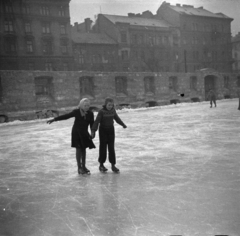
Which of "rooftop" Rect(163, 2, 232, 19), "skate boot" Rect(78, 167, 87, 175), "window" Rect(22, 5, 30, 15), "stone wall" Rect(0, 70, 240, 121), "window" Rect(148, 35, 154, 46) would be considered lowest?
"skate boot" Rect(78, 167, 87, 175)

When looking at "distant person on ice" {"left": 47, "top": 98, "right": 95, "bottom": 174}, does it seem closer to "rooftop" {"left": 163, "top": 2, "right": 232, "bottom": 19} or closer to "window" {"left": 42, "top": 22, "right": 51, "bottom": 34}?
"window" {"left": 42, "top": 22, "right": 51, "bottom": 34}

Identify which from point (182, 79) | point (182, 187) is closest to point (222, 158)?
point (182, 187)

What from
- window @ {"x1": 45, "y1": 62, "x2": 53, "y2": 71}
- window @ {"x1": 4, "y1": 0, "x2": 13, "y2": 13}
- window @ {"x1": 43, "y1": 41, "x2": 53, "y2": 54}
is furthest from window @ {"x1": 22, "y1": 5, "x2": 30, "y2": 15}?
window @ {"x1": 45, "y1": 62, "x2": 53, "y2": 71}

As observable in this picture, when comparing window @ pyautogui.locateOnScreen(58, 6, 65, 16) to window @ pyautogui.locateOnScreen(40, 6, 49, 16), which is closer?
window @ pyautogui.locateOnScreen(40, 6, 49, 16)

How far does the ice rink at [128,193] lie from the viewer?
3.33 m

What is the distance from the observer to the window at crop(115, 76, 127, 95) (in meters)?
28.0

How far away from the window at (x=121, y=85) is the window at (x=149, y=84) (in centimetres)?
278

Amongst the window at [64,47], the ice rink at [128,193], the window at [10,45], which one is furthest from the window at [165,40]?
the ice rink at [128,193]

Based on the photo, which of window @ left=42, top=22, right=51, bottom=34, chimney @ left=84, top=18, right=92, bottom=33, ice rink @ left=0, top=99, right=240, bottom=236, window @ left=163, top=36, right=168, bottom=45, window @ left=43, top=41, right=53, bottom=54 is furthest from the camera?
chimney @ left=84, top=18, right=92, bottom=33

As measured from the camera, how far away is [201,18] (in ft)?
161

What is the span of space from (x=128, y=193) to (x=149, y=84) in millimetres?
26202

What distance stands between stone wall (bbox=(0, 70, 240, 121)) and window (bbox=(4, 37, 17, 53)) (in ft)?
44.2

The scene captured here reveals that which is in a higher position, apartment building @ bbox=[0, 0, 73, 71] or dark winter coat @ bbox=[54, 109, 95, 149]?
apartment building @ bbox=[0, 0, 73, 71]

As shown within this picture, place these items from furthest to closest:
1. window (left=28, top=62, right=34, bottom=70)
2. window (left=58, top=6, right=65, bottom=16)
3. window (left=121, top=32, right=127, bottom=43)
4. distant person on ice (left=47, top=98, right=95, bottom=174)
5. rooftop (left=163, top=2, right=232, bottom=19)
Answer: rooftop (left=163, top=2, right=232, bottom=19)
window (left=121, top=32, right=127, bottom=43)
window (left=58, top=6, right=65, bottom=16)
window (left=28, top=62, right=34, bottom=70)
distant person on ice (left=47, top=98, right=95, bottom=174)
